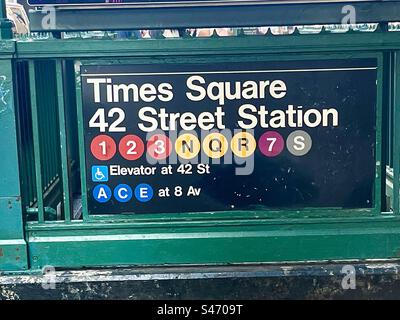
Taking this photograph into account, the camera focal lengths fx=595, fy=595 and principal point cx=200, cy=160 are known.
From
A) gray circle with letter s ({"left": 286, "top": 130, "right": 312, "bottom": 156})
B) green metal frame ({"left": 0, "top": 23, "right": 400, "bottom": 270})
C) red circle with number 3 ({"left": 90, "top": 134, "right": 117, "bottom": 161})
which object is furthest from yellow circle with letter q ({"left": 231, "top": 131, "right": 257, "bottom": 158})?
red circle with number 3 ({"left": 90, "top": 134, "right": 117, "bottom": 161})

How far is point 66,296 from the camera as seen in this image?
2.64 metres

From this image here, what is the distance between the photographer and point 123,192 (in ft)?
8.91

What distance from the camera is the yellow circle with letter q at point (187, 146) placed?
8.80 ft

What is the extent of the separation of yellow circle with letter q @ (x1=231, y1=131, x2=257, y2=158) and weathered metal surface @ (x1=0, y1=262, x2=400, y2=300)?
0.54 m

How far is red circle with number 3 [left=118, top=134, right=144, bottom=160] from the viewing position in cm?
267

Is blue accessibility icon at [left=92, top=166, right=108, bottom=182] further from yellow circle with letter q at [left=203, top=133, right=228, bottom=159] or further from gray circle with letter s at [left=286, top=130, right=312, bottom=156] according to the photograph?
gray circle with letter s at [left=286, top=130, right=312, bottom=156]

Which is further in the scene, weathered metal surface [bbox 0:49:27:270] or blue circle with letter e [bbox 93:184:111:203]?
blue circle with letter e [bbox 93:184:111:203]

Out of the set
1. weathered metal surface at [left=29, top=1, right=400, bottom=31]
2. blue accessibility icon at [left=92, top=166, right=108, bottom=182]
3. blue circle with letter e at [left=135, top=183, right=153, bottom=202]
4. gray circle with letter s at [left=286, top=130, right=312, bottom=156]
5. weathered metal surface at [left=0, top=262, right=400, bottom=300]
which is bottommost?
weathered metal surface at [left=0, top=262, right=400, bottom=300]

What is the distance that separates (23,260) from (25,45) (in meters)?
0.96

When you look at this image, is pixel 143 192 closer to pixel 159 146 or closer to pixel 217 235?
pixel 159 146

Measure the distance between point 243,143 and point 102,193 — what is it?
683 mm

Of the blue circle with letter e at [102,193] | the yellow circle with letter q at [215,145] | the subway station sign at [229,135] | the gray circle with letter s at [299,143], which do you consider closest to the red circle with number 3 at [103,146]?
the subway station sign at [229,135]

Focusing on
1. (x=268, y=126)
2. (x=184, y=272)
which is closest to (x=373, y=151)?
(x=268, y=126)
